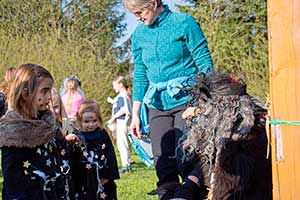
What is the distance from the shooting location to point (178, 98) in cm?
450

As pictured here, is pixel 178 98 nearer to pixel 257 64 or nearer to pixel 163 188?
pixel 163 188

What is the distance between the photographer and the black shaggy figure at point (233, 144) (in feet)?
10.4

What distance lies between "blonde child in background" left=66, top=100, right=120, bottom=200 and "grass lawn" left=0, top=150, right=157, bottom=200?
5.03 feet

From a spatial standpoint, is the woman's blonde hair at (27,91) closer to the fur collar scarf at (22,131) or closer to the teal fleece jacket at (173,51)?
the fur collar scarf at (22,131)

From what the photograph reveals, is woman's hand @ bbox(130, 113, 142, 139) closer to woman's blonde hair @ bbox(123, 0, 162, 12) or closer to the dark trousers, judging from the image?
the dark trousers

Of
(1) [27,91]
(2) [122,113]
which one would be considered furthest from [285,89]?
(2) [122,113]

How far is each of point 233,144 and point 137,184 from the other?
5851mm

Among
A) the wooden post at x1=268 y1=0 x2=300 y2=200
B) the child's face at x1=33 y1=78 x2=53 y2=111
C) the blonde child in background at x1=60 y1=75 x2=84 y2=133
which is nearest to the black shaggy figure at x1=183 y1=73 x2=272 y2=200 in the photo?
the wooden post at x1=268 y1=0 x2=300 y2=200

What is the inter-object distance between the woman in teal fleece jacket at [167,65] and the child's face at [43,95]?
2.33ft

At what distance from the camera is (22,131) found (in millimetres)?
4094

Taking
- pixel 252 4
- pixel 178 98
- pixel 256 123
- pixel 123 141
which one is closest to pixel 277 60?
pixel 256 123

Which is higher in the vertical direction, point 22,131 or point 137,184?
point 22,131

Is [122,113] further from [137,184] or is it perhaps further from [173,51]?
[173,51]

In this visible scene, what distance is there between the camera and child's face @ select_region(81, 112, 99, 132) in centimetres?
616
